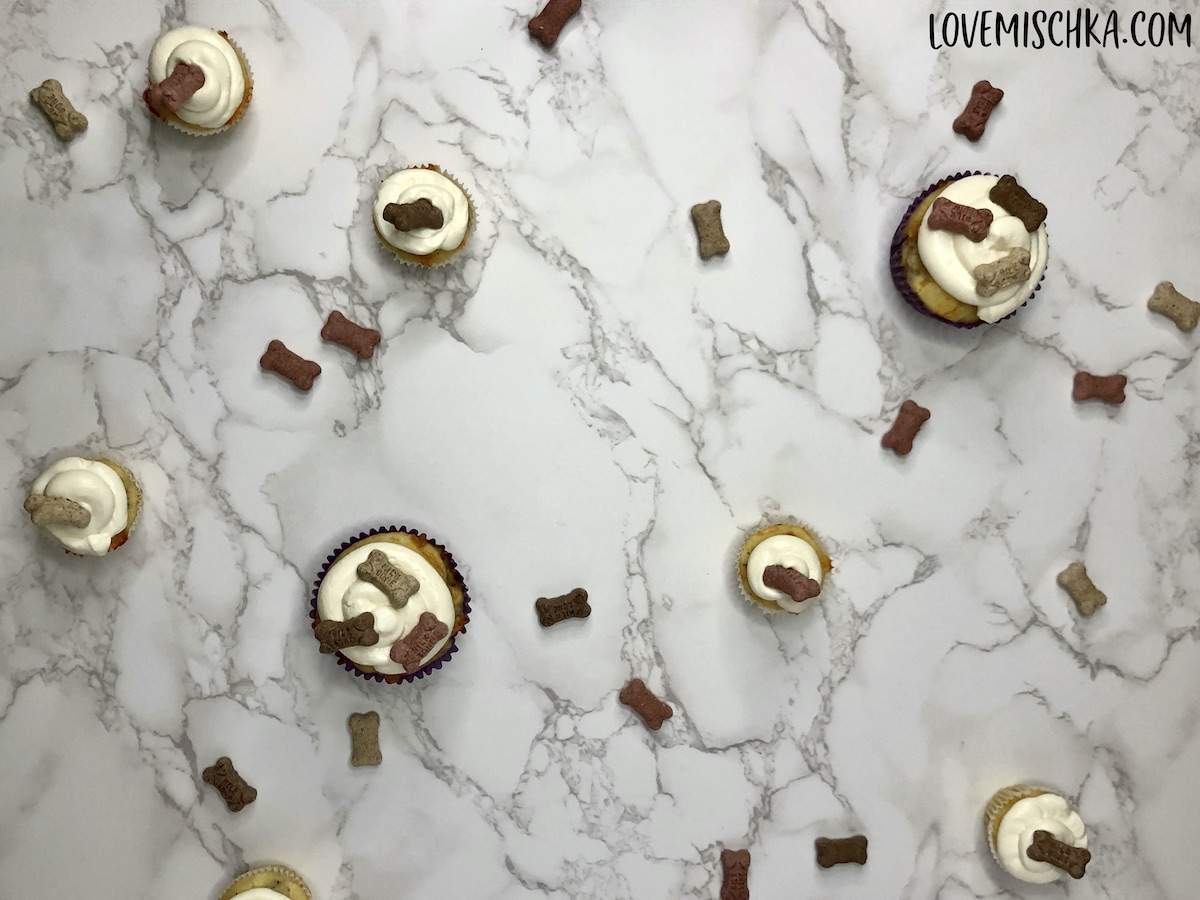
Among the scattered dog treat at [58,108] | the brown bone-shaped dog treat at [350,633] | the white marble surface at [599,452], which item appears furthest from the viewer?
the white marble surface at [599,452]

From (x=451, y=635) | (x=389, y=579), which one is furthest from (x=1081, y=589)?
(x=389, y=579)

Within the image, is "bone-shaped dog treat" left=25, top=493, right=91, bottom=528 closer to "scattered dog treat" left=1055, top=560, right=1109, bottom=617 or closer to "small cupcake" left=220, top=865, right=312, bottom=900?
"small cupcake" left=220, top=865, right=312, bottom=900

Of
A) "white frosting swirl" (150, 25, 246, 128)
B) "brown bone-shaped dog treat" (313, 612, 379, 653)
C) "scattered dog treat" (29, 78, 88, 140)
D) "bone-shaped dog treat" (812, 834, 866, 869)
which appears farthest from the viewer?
"bone-shaped dog treat" (812, 834, 866, 869)

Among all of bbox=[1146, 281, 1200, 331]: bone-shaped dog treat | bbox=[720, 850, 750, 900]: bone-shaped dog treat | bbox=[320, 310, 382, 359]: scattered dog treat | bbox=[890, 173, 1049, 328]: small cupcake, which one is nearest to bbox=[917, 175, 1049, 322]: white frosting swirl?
bbox=[890, 173, 1049, 328]: small cupcake

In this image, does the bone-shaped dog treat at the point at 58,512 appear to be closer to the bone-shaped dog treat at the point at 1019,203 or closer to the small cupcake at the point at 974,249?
the small cupcake at the point at 974,249

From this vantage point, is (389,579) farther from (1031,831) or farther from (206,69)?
(1031,831)

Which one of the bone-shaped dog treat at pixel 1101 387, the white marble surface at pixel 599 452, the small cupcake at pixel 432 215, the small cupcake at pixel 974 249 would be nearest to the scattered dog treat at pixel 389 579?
the white marble surface at pixel 599 452

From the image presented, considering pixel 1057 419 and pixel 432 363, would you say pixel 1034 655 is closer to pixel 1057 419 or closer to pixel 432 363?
pixel 1057 419
